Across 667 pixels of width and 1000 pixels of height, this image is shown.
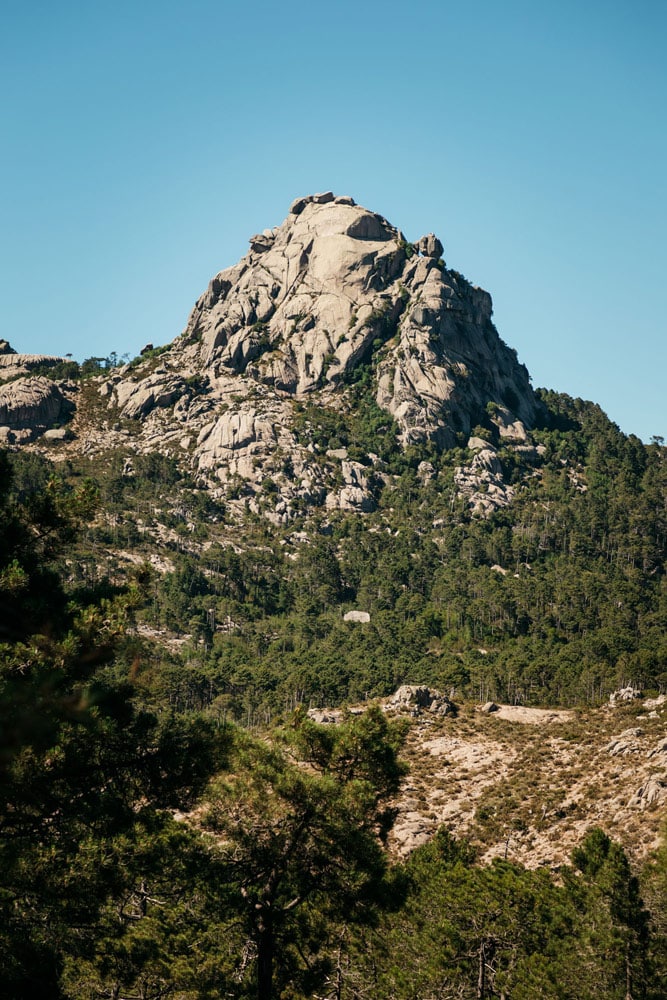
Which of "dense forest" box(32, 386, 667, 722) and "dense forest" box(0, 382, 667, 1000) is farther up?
"dense forest" box(32, 386, 667, 722)

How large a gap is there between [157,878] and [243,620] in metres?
134

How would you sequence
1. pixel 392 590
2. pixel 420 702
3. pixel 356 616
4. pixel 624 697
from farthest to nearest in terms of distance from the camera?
1. pixel 392 590
2. pixel 356 616
3. pixel 420 702
4. pixel 624 697

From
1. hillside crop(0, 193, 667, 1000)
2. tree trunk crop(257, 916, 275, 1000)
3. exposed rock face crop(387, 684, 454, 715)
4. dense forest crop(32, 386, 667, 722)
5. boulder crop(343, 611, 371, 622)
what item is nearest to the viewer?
hillside crop(0, 193, 667, 1000)

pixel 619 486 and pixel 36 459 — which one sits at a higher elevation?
pixel 619 486

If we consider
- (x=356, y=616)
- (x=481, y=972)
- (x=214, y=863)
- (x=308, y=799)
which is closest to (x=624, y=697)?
(x=481, y=972)

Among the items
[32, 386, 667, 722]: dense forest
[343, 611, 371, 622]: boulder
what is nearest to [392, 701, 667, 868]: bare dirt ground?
[32, 386, 667, 722]: dense forest

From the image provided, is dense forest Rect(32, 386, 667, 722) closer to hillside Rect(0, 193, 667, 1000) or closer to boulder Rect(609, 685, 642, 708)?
hillside Rect(0, 193, 667, 1000)

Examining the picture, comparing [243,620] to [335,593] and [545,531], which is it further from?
[545,531]

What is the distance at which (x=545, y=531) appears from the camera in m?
178

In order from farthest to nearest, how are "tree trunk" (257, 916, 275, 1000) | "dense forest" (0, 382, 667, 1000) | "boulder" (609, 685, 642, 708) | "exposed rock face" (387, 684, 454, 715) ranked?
"exposed rock face" (387, 684, 454, 715) < "boulder" (609, 685, 642, 708) < "tree trunk" (257, 916, 275, 1000) < "dense forest" (0, 382, 667, 1000)

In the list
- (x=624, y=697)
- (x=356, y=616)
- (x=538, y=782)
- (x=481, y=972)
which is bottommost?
(x=481, y=972)

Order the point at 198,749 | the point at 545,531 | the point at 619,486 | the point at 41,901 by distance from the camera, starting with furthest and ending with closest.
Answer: the point at 619,486
the point at 545,531
the point at 198,749
the point at 41,901

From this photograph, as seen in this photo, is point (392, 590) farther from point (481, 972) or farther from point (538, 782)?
point (481, 972)

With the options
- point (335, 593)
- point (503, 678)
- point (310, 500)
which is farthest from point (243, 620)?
point (503, 678)
